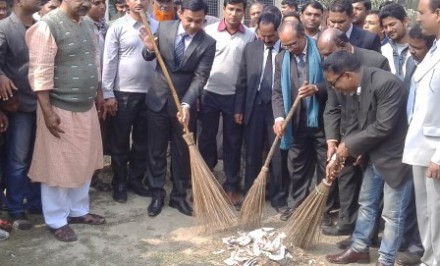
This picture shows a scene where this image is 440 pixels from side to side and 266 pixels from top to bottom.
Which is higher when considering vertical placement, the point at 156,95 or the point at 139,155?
the point at 156,95

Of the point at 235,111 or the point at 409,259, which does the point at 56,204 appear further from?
the point at 409,259

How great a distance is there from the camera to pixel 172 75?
5.02 m

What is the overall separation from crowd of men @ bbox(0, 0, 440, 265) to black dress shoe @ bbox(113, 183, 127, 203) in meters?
0.02

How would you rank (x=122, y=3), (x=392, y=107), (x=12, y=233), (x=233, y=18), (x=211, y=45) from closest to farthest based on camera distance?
(x=392, y=107) → (x=12, y=233) → (x=211, y=45) → (x=233, y=18) → (x=122, y=3)

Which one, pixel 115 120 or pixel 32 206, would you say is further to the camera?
pixel 115 120

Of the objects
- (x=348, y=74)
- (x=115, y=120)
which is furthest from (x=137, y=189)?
(x=348, y=74)

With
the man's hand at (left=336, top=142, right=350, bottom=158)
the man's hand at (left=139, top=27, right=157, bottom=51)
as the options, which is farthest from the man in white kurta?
the man's hand at (left=336, top=142, right=350, bottom=158)

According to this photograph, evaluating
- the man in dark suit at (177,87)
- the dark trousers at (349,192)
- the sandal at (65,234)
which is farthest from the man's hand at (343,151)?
the sandal at (65,234)

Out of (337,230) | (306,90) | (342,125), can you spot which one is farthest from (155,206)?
(342,125)

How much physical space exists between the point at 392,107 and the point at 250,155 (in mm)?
1832

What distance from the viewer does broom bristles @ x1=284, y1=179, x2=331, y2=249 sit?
13.8 ft

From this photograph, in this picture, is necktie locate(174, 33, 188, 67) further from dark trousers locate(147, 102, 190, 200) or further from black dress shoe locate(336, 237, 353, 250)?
black dress shoe locate(336, 237, 353, 250)

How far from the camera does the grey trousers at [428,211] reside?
346cm

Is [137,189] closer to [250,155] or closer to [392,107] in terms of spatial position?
[250,155]
